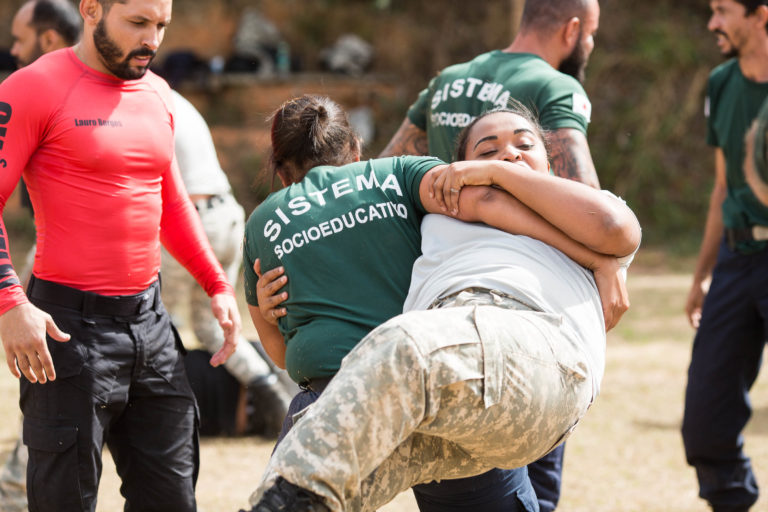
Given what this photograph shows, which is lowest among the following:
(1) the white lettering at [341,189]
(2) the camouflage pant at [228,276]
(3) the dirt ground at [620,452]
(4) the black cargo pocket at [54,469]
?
(3) the dirt ground at [620,452]

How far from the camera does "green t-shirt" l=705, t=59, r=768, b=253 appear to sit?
439 cm

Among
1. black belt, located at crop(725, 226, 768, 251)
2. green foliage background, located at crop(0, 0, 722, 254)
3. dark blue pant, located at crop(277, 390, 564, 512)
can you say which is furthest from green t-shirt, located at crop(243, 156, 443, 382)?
green foliage background, located at crop(0, 0, 722, 254)

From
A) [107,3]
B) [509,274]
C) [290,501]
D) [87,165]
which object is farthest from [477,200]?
[107,3]

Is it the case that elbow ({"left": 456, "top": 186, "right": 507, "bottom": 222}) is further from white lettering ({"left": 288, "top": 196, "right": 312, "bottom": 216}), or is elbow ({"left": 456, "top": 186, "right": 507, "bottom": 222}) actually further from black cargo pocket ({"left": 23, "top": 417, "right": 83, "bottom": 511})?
black cargo pocket ({"left": 23, "top": 417, "right": 83, "bottom": 511})

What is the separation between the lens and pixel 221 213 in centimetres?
566

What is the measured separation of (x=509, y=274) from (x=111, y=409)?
1536mm

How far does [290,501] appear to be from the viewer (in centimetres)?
220

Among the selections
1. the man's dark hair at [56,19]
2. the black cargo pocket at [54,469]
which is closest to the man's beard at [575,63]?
the man's dark hair at [56,19]

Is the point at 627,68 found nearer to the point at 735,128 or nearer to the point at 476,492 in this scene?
the point at 735,128

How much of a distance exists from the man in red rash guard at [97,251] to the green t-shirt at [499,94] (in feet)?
3.90

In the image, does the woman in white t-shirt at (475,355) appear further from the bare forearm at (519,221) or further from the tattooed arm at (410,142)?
the tattooed arm at (410,142)

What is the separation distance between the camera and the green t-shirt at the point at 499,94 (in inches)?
143

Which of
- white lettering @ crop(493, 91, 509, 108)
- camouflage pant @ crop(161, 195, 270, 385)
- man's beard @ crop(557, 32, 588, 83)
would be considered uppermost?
man's beard @ crop(557, 32, 588, 83)

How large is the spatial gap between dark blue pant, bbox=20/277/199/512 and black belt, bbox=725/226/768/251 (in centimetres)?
261
